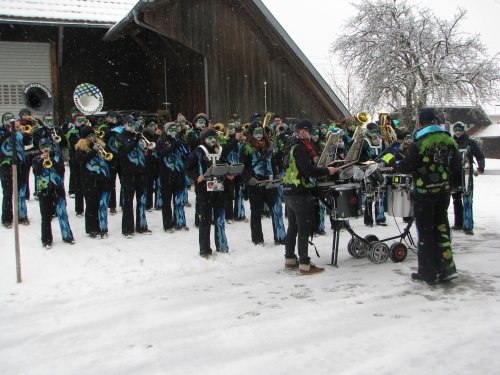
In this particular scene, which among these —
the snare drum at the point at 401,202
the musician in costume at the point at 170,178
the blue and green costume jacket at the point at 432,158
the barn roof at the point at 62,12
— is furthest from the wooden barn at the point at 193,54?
the blue and green costume jacket at the point at 432,158

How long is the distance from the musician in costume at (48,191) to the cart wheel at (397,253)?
4829 mm

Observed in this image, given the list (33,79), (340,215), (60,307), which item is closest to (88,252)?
(60,307)

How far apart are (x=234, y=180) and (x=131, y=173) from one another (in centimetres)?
227

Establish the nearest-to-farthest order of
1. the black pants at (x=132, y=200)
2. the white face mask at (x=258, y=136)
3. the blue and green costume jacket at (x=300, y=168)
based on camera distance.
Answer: the blue and green costume jacket at (x=300, y=168) → the white face mask at (x=258, y=136) → the black pants at (x=132, y=200)

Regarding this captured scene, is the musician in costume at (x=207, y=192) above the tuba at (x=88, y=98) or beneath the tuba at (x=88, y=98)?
beneath

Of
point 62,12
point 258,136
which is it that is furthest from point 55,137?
point 62,12

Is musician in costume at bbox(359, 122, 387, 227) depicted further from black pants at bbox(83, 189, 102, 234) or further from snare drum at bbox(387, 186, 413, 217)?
black pants at bbox(83, 189, 102, 234)

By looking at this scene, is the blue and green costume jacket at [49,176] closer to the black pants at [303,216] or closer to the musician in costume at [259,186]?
the musician in costume at [259,186]

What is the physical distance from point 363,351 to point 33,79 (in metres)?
15.2

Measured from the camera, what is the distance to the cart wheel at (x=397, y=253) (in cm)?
765

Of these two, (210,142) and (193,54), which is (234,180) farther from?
(193,54)

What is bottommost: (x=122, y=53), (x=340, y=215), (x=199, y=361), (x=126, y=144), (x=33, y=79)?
(x=199, y=361)

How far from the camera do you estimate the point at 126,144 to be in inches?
370

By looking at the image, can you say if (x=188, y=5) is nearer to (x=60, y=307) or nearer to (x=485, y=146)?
(x=60, y=307)
